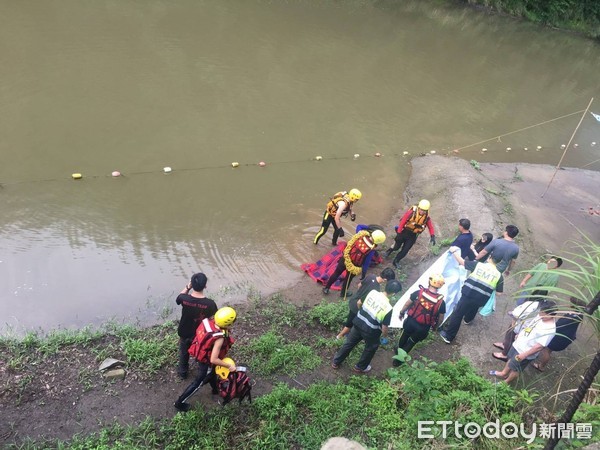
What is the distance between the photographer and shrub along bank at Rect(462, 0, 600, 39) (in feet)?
83.4

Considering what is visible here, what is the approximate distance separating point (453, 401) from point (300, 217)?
16.1 feet

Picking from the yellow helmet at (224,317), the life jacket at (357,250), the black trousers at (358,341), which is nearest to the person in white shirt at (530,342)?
the black trousers at (358,341)

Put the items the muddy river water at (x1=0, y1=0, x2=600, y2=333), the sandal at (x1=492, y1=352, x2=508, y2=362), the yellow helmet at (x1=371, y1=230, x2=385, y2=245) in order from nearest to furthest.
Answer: the sandal at (x1=492, y1=352, x2=508, y2=362) < the yellow helmet at (x1=371, y1=230, x2=385, y2=245) < the muddy river water at (x1=0, y1=0, x2=600, y2=333)

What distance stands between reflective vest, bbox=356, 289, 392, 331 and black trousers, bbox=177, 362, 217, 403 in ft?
6.04

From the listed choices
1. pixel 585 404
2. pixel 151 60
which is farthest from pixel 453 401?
pixel 151 60

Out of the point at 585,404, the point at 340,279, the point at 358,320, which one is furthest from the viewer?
the point at 340,279

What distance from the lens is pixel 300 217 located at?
30.0 ft

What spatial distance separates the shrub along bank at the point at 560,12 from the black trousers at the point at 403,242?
22445 mm

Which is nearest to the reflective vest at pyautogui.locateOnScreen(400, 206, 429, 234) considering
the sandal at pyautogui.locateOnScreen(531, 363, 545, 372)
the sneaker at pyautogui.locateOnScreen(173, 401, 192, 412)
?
the sandal at pyautogui.locateOnScreen(531, 363, 545, 372)

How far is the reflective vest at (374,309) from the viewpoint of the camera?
17.5 ft

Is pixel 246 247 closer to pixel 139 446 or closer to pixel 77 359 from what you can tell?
pixel 77 359

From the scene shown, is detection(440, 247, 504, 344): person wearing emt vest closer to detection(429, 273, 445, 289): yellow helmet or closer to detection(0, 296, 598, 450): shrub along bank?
detection(0, 296, 598, 450): shrub along bank

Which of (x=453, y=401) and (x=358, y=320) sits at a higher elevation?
(x=358, y=320)

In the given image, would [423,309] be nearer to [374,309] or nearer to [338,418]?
[374,309]
